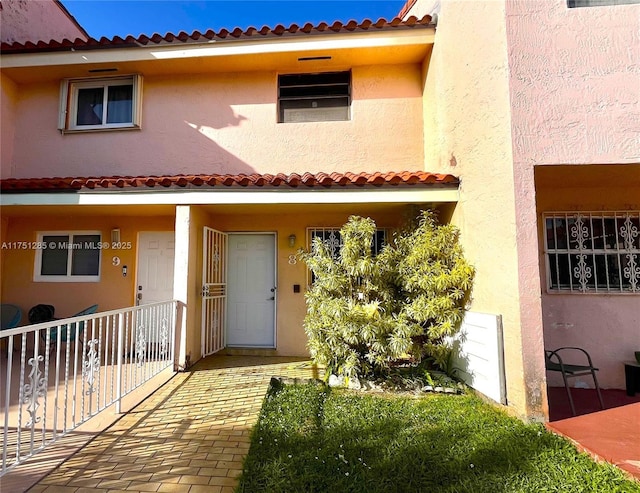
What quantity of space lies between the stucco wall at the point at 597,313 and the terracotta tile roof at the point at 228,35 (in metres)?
4.64

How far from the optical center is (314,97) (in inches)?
326

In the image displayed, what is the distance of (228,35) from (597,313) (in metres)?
9.24

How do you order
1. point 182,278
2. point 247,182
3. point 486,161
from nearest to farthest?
point 486,161 → point 247,182 → point 182,278

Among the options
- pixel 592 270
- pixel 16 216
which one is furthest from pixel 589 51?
pixel 16 216

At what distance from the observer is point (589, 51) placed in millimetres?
4652

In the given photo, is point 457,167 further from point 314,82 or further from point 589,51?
point 314,82

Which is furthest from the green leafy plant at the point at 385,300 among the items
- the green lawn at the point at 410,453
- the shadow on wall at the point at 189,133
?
the shadow on wall at the point at 189,133

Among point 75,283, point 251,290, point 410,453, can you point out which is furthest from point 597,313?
point 75,283

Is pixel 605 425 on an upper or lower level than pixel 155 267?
lower

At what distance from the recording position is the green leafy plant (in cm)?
551

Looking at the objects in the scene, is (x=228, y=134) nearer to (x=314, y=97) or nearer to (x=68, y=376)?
(x=314, y=97)

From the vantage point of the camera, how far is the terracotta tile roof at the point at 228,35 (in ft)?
24.1

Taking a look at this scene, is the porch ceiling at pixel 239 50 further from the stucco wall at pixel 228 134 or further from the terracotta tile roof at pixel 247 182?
the terracotta tile roof at pixel 247 182

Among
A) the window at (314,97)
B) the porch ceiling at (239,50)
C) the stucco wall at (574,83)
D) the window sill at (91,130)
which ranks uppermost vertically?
the porch ceiling at (239,50)
